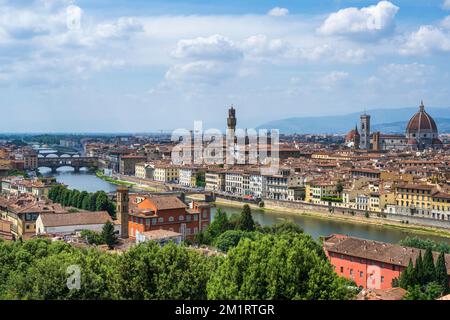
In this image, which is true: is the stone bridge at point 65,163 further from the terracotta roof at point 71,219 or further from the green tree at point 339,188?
the terracotta roof at point 71,219

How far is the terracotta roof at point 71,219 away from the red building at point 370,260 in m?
4.09

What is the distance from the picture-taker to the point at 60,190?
17.8m

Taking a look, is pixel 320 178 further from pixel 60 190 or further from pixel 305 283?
pixel 305 283

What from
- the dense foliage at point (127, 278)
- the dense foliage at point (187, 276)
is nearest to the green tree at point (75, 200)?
the dense foliage at point (187, 276)

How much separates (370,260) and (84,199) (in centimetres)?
937

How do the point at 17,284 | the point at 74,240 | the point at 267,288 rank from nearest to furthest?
the point at 267,288
the point at 17,284
the point at 74,240

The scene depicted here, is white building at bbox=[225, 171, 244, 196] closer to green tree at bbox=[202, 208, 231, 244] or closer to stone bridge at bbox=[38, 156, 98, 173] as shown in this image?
green tree at bbox=[202, 208, 231, 244]

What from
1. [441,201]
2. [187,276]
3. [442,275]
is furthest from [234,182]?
[187,276]

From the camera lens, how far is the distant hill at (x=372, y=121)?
107 metres

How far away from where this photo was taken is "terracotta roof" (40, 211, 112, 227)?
10.5 metres

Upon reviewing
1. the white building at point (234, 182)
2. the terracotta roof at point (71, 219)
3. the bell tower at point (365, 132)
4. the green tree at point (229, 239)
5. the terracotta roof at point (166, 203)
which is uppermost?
the bell tower at point (365, 132)


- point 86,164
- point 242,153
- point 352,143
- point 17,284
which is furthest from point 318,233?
point 352,143
